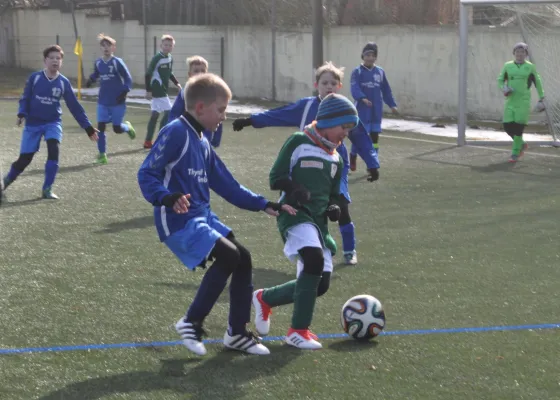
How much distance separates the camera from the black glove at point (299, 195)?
5688 mm

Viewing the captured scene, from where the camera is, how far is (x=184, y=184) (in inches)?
215

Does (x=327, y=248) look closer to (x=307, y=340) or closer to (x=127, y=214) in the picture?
(x=307, y=340)

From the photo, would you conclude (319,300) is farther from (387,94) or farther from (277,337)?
(387,94)

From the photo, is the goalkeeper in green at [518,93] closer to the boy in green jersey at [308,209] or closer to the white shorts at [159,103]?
the white shorts at [159,103]

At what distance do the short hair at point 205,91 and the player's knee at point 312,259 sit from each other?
3.27 ft

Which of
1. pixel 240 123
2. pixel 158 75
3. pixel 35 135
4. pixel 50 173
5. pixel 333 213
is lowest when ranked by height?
pixel 50 173

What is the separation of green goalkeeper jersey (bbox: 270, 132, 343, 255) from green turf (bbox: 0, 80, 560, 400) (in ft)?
2.45

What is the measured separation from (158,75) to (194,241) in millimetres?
11371

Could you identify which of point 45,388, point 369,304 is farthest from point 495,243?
point 45,388

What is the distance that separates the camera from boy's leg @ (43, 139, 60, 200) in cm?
1125

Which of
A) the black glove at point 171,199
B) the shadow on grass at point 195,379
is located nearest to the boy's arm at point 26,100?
the shadow on grass at point 195,379

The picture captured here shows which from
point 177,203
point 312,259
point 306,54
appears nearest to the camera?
point 177,203

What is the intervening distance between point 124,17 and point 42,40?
4.04 metres

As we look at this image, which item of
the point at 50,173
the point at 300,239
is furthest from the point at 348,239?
the point at 50,173
